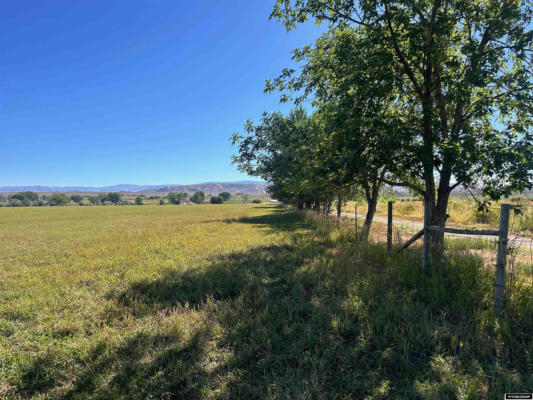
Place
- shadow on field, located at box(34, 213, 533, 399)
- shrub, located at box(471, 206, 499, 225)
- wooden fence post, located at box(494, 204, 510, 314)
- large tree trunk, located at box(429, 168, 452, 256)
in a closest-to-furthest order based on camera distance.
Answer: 1. shadow on field, located at box(34, 213, 533, 399)
2. wooden fence post, located at box(494, 204, 510, 314)
3. large tree trunk, located at box(429, 168, 452, 256)
4. shrub, located at box(471, 206, 499, 225)

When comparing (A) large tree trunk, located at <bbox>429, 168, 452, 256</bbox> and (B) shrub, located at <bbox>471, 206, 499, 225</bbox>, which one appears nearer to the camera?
(A) large tree trunk, located at <bbox>429, 168, 452, 256</bbox>

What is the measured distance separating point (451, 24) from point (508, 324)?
585 cm

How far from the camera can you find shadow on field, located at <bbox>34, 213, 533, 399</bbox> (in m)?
2.39

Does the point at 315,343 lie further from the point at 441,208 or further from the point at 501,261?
the point at 441,208

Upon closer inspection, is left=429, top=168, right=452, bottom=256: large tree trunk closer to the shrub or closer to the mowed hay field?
the mowed hay field

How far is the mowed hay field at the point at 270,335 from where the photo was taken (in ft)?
7.98

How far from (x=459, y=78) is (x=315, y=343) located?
624 centimetres

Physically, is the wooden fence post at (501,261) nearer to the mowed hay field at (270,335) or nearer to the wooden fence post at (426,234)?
the mowed hay field at (270,335)

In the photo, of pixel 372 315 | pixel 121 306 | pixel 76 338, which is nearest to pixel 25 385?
pixel 76 338

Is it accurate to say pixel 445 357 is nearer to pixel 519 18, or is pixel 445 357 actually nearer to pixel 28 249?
pixel 519 18

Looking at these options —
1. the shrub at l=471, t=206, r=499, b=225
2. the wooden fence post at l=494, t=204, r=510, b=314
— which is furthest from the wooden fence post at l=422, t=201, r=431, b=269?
the shrub at l=471, t=206, r=499, b=225

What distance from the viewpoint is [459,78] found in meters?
5.09

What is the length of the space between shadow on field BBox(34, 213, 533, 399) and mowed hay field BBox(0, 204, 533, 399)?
0.05ft

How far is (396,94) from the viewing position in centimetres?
→ 640
